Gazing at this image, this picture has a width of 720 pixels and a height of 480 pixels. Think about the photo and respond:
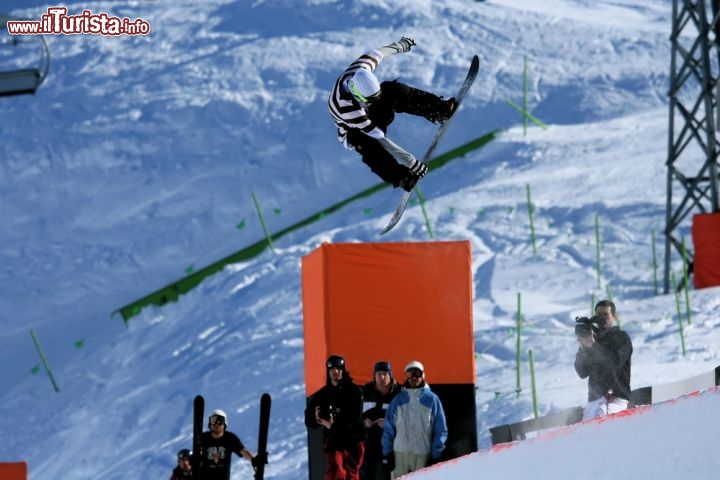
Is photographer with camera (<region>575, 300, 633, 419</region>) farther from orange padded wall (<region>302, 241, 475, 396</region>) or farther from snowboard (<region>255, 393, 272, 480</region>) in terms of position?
snowboard (<region>255, 393, 272, 480</region>)

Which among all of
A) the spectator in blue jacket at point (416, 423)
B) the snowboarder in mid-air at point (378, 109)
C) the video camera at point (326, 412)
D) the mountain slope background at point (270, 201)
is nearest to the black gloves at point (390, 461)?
the spectator in blue jacket at point (416, 423)

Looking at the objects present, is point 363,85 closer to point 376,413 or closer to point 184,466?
point 376,413

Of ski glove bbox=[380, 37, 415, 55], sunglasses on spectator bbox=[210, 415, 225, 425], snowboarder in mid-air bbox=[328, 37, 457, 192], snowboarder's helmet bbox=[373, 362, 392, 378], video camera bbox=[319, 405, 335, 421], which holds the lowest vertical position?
sunglasses on spectator bbox=[210, 415, 225, 425]

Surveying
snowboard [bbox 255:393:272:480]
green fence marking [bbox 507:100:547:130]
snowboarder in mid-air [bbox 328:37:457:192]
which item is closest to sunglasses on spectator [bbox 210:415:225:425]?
snowboard [bbox 255:393:272:480]

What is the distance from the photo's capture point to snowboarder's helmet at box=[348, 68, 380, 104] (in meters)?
8.07

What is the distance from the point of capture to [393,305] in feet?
33.8

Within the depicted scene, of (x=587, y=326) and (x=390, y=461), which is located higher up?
(x=587, y=326)

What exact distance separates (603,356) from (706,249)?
1052cm

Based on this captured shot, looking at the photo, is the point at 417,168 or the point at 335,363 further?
the point at 335,363

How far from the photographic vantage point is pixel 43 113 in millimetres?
31875

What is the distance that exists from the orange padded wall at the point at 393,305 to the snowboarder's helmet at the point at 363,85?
89.4 inches

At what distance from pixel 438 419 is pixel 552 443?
355cm

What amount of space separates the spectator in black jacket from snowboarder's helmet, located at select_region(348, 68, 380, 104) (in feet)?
6.11

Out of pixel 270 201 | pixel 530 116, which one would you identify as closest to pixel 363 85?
pixel 270 201
